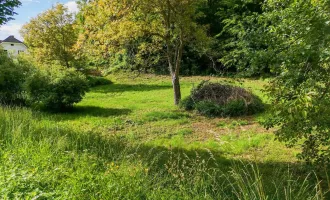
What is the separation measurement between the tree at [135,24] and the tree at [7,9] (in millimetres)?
2437

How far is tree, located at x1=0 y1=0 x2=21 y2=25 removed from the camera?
6.24m

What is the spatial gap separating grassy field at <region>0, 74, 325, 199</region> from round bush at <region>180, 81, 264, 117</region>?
0.38 meters

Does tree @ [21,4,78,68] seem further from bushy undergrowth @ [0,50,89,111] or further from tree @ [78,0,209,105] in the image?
tree @ [78,0,209,105]

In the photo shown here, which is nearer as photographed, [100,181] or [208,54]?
[100,181]

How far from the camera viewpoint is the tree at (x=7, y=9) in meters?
6.24

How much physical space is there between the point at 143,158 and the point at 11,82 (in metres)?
8.44

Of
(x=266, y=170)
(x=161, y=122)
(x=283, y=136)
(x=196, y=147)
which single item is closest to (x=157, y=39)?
(x=161, y=122)

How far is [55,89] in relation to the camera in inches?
354

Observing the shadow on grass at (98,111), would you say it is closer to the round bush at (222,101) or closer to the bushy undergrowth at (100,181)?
the round bush at (222,101)

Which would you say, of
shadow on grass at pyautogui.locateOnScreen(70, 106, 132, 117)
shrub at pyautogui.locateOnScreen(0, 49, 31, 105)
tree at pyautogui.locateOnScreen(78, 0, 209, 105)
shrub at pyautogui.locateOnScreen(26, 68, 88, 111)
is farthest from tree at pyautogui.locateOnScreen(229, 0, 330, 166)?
shrub at pyautogui.locateOnScreen(0, 49, 31, 105)

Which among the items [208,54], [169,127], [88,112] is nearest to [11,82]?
[88,112]

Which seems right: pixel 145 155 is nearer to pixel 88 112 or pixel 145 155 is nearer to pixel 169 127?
pixel 169 127

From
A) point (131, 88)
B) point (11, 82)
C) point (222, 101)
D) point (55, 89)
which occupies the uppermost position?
point (11, 82)

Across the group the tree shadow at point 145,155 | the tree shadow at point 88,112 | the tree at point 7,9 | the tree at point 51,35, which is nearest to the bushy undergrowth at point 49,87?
the tree shadow at point 88,112
